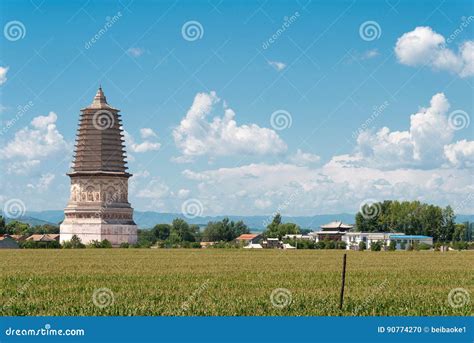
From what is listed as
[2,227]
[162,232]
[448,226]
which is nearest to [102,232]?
[2,227]

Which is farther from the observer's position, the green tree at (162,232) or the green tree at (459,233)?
the green tree at (162,232)

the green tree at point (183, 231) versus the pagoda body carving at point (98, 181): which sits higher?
the pagoda body carving at point (98, 181)

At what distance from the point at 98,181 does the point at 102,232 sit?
8.84m

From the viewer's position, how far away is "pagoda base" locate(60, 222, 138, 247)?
12756 centimetres

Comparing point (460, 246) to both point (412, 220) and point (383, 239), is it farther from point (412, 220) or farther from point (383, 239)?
point (412, 220)

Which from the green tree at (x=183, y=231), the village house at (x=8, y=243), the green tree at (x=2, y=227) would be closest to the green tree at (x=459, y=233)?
the green tree at (x=183, y=231)

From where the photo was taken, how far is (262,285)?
2964cm

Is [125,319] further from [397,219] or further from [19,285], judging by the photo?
[397,219]

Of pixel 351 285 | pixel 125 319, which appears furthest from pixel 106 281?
pixel 125 319

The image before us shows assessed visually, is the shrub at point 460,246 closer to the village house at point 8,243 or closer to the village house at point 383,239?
the village house at point 383,239

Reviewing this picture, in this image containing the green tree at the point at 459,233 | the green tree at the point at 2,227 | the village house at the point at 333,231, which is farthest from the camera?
the village house at the point at 333,231

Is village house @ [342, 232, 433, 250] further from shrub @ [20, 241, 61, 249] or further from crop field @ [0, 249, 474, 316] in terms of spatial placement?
crop field @ [0, 249, 474, 316]

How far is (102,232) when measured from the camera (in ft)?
420

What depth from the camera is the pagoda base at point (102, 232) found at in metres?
128
